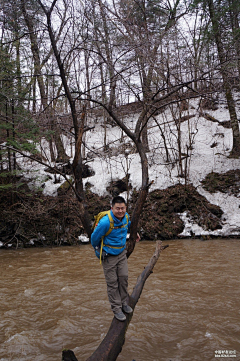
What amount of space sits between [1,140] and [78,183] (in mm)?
8861

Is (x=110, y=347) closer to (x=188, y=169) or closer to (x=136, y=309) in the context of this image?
(x=136, y=309)

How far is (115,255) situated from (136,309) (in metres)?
1.90

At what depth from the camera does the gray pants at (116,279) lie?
322cm

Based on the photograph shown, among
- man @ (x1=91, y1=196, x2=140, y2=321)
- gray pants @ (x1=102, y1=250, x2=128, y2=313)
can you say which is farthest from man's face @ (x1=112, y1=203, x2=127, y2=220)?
gray pants @ (x1=102, y1=250, x2=128, y2=313)

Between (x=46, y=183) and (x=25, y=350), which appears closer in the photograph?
(x=25, y=350)

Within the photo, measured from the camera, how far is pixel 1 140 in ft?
36.6

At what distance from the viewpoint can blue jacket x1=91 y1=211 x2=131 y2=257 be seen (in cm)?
318

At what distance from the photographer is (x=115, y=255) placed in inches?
130

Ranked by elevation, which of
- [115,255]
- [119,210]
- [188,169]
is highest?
[188,169]

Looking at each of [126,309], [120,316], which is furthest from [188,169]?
[120,316]

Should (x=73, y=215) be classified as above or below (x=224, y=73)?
below

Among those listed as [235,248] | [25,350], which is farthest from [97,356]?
[235,248]

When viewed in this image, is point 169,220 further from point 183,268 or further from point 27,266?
point 27,266

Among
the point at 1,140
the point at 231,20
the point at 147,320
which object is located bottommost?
the point at 147,320
